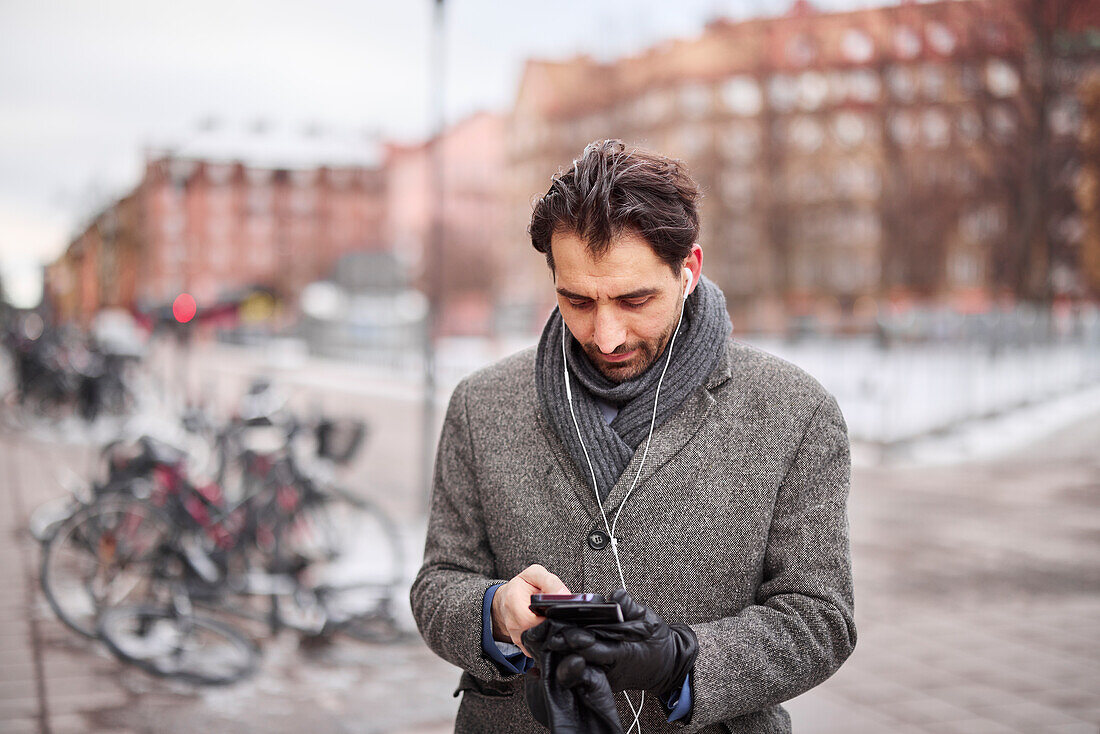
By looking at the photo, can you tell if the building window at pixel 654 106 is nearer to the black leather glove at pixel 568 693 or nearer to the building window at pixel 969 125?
the building window at pixel 969 125

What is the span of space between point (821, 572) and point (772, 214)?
26366mm

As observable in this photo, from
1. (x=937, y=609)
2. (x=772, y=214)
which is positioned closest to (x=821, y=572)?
(x=937, y=609)

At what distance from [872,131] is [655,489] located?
98.8 ft

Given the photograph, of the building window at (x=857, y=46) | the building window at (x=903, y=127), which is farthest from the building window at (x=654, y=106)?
the building window at (x=903, y=127)

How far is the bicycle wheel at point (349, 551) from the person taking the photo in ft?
18.7

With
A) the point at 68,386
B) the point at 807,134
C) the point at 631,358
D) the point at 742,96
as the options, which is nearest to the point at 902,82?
the point at 742,96

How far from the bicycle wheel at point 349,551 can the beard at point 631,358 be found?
13.7ft

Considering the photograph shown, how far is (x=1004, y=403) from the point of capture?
15.6 meters

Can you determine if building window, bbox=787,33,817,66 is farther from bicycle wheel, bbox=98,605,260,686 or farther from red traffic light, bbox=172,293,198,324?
bicycle wheel, bbox=98,605,260,686

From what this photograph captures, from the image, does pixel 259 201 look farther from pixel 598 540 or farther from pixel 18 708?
pixel 598 540

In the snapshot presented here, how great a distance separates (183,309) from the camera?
32.4 ft

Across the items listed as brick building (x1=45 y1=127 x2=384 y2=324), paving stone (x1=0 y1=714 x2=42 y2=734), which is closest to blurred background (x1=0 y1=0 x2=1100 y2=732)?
paving stone (x1=0 y1=714 x2=42 y2=734)

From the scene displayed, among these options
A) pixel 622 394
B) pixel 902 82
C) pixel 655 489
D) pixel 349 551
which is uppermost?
pixel 902 82

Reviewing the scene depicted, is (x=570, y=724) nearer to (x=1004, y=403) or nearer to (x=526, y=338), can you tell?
(x=1004, y=403)
